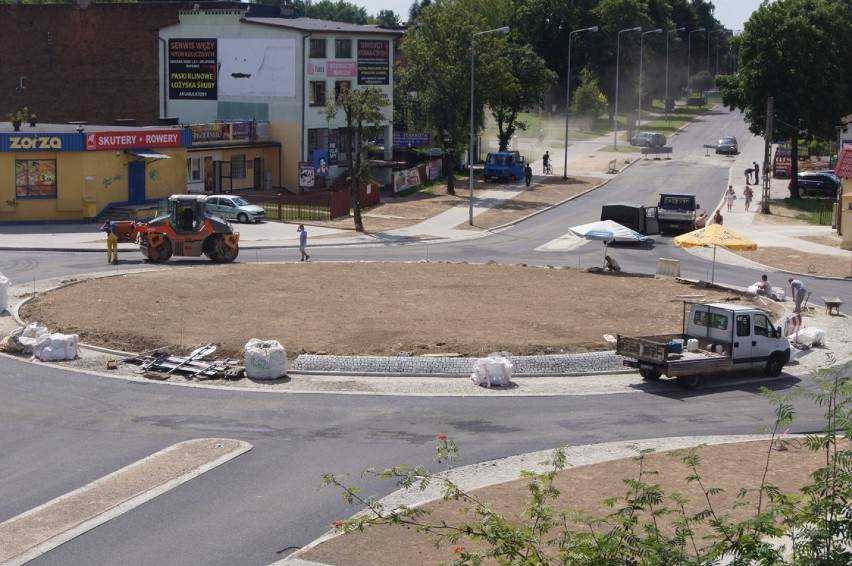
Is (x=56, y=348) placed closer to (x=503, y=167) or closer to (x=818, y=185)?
(x=503, y=167)

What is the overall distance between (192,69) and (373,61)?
38.5 feet

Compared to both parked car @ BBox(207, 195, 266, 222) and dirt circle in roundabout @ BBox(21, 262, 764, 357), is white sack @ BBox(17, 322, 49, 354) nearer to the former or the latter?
dirt circle in roundabout @ BBox(21, 262, 764, 357)

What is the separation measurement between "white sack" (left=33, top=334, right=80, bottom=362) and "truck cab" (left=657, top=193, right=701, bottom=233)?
3570cm

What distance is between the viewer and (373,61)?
75625mm

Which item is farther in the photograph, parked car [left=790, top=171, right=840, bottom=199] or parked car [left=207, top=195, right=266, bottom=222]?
parked car [left=790, top=171, right=840, bottom=199]

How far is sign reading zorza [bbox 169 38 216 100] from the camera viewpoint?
72875mm

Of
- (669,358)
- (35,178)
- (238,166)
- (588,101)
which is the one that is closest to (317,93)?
(238,166)

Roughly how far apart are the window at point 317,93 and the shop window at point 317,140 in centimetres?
167

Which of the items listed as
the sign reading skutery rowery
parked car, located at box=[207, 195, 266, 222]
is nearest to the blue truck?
the sign reading skutery rowery

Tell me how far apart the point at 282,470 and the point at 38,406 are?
7081 mm

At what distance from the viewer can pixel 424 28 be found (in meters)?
71.8

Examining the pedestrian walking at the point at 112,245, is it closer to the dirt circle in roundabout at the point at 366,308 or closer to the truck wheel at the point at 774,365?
the dirt circle in roundabout at the point at 366,308

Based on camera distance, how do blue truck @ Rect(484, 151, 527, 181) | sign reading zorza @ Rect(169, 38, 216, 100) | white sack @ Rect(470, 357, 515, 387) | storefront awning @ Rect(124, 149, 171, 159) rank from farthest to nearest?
blue truck @ Rect(484, 151, 527, 181) → sign reading zorza @ Rect(169, 38, 216, 100) → storefront awning @ Rect(124, 149, 171, 159) → white sack @ Rect(470, 357, 515, 387)

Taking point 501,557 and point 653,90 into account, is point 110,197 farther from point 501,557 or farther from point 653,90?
point 653,90
